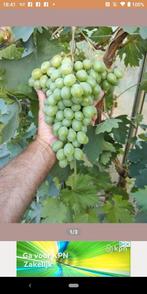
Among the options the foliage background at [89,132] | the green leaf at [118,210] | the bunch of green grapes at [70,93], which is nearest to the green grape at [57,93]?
the bunch of green grapes at [70,93]

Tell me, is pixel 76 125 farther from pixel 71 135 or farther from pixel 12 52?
pixel 12 52

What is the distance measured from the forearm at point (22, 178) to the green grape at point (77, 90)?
142 mm

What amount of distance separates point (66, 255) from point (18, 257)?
0.07 metres

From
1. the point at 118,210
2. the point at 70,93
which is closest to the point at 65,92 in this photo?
the point at 70,93

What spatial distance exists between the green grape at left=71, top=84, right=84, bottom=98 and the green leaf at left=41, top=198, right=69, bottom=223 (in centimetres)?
24

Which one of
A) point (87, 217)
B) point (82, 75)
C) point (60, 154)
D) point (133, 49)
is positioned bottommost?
point (87, 217)

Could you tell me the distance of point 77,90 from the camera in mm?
681

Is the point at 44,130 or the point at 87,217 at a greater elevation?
the point at 44,130

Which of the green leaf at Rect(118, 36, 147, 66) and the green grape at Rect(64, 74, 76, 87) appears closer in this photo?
the green grape at Rect(64, 74, 76, 87)

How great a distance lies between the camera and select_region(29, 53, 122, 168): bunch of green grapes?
0.70 metres

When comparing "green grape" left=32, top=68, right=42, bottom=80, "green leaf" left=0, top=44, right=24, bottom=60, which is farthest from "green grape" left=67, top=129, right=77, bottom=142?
"green leaf" left=0, top=44, right=24, bottom=60

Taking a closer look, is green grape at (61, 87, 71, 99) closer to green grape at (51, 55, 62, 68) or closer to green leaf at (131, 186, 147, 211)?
green grape at (51, 55, 62, 68)

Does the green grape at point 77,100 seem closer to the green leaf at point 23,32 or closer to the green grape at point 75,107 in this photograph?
the green grape at point 75,107

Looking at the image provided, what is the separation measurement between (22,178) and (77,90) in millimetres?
191
